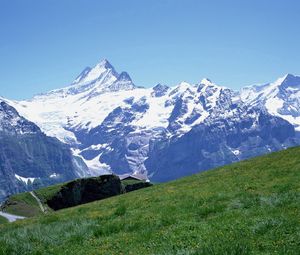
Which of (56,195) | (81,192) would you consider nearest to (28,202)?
(56,195)

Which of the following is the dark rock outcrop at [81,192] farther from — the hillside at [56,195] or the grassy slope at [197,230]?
the grassy slope at [197,230]

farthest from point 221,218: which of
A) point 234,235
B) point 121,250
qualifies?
point 121,250

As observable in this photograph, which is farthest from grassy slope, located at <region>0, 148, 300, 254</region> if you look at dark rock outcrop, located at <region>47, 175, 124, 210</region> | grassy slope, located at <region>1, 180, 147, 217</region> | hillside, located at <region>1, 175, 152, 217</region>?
grassy slope, located at <region>1, 180, 147, 217</region>

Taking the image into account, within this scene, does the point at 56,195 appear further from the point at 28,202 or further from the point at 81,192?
the point at 28,202

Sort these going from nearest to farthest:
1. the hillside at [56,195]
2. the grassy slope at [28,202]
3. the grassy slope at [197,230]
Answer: the grassy slope at [197,230], the grassy slope at [28,202], the hillside at [56,195]

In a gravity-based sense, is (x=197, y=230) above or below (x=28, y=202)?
below

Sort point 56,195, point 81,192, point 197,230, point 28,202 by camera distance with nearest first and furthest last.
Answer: point 197,230, point 81,192, point 56,195, point 28,202

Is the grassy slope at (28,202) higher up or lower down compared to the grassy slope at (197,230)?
higher up

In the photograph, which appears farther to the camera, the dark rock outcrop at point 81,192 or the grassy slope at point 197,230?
the dark rock outcrop at point 81,192

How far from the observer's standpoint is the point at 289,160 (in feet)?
134

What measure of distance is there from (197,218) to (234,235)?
569 cm

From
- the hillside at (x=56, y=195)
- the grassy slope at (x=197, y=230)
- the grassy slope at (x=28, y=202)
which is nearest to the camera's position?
the grassy slope at (x=197, y=230)

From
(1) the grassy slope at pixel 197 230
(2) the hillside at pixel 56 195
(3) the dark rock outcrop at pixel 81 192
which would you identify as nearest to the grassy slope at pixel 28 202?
(2) the hillside at pixel 56 195

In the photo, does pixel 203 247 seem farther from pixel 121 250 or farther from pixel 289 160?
pixel 289 160
